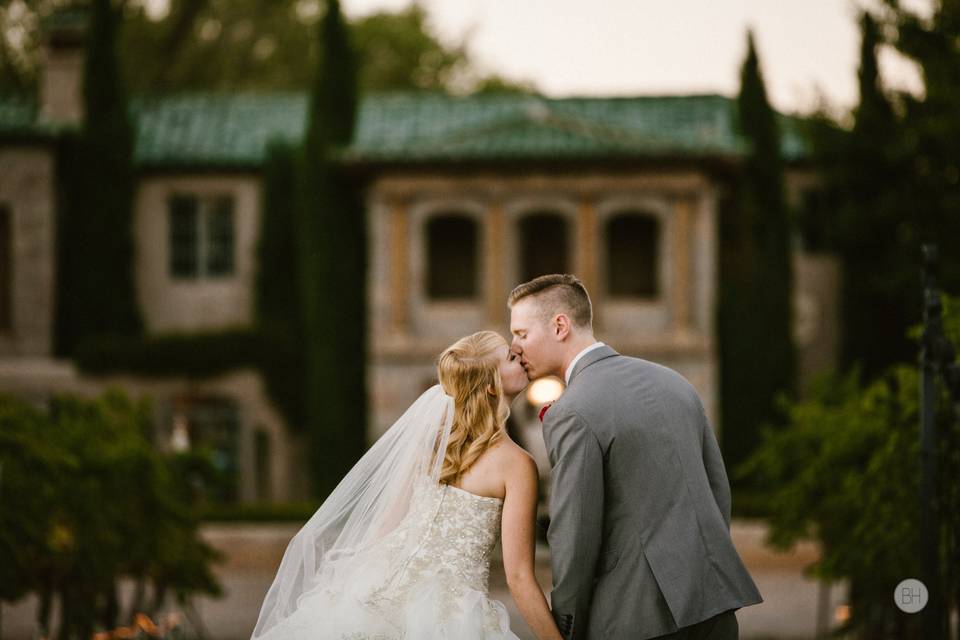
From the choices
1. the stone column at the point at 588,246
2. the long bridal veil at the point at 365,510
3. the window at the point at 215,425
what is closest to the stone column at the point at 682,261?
the stone column at the point at 588,246

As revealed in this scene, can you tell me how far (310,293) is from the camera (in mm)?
22984

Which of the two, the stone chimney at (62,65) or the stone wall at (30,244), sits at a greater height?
the stone chimney at (62,65)

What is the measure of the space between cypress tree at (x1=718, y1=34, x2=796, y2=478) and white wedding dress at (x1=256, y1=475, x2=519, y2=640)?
18.3 metres

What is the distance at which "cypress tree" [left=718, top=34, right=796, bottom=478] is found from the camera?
896 inches

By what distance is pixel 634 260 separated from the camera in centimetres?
2352

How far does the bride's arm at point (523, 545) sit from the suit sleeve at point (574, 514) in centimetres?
10

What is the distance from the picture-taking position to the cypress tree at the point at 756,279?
22.8 m

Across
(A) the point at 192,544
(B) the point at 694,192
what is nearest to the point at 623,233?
(B) the point at 694,192

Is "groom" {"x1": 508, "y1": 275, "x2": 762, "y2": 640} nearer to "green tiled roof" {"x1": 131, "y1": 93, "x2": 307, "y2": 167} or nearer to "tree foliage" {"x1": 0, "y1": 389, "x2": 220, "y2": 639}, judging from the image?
"tree foliage" {"x1": 0, "y1": 389, "x2": 220, "y2": 639}

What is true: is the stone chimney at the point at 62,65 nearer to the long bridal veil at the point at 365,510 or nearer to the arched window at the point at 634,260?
the arched window at the point at 634,260

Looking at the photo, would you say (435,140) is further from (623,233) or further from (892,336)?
(892,336)

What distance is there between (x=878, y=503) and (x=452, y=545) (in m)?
4.52

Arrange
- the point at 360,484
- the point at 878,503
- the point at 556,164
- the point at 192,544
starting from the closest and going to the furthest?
the point at 360,484 → the point at 878,503 → the point at 192,544 → the point at 556,164

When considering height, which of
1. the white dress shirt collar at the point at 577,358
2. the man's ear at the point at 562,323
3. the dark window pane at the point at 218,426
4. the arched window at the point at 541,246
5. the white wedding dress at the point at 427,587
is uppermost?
the arched window at the point at 541,246
